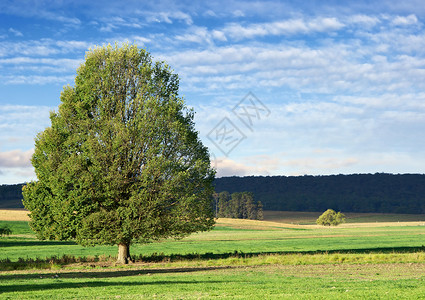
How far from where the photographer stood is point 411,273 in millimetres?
29359

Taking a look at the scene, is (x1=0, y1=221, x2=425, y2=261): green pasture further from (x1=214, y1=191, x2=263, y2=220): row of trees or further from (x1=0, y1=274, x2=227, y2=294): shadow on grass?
(x1=214, y1=191, x2=263, y2=220): row of trees

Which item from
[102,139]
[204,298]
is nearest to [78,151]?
[102,139]

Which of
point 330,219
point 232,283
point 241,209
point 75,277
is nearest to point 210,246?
point 75,277

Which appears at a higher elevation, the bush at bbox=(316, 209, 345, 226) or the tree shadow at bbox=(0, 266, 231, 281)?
the tree shadow at bbox=(0, 266, 231, 281)

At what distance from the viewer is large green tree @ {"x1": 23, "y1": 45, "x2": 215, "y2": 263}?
35.8 metres

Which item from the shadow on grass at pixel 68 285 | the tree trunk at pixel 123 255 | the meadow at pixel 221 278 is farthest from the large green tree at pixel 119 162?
the shadow on grass at pixel 68 285

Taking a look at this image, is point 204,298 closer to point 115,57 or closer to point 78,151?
point 78,151

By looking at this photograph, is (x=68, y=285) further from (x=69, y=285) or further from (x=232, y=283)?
(x=232, y=283)

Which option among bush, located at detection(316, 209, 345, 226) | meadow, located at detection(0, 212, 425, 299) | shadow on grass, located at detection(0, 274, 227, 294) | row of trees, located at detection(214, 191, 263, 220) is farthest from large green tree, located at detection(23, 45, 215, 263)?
row of trees, located at detection(214, 191, 263, 220)

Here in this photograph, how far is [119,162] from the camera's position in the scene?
36.2 m

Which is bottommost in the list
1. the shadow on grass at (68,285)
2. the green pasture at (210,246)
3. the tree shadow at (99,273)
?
the green pasture at (210,246)

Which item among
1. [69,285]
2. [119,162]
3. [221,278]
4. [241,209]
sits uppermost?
[119,162]

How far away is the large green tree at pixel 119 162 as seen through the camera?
118 feet

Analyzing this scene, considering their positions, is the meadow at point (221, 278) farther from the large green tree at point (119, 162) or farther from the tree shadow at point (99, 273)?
the large green tree at point (119, 162)
